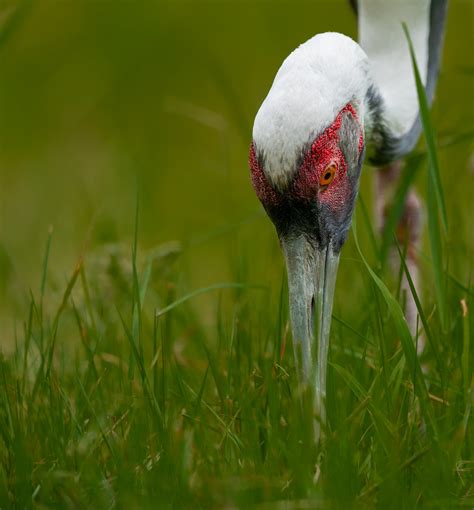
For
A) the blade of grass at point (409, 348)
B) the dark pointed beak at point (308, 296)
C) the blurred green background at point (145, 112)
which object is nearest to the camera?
the blade of grass at point (409, 348)

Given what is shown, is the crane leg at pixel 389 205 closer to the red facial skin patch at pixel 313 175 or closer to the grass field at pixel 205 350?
the grass field at pixel 205 350

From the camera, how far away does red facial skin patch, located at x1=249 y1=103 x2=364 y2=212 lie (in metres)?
2.86

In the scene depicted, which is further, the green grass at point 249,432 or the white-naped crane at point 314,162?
the white-naped crane at point 314,162

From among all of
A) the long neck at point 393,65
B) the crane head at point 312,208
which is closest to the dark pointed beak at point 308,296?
the crane head at point 312,208

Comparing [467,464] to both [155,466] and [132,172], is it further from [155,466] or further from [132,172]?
[132,172]

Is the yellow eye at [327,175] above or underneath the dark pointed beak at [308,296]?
above

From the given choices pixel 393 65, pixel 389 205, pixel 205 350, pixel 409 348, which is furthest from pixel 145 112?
pixel 409 348

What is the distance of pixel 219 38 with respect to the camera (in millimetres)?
9016

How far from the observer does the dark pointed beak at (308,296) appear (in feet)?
9.50

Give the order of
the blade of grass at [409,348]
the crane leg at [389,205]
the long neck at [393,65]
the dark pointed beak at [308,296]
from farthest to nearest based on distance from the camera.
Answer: the crane leg at [389,205] < the long neck at [393,65] < the dark pointed beak at [308,296] < the blade of grass at [409,348]

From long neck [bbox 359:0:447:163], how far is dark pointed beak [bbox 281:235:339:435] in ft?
2.09

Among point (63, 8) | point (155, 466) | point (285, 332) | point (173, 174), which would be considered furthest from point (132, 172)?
point (63, 8)

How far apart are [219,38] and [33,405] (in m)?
6.39

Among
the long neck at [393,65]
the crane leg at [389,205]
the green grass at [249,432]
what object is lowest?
the green grass at [249,432]
